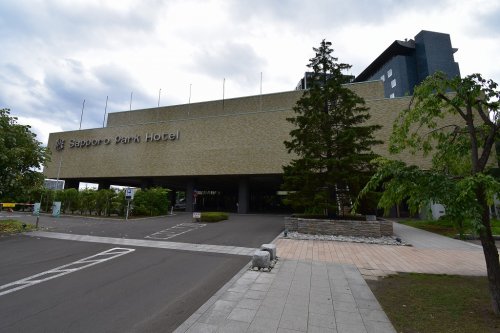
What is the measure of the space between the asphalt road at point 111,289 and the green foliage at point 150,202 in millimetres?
16614

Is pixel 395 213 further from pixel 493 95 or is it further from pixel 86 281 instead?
pixel 86 281

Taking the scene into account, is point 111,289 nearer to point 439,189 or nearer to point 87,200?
point 439,189

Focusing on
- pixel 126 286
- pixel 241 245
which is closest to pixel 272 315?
pixel 126 286

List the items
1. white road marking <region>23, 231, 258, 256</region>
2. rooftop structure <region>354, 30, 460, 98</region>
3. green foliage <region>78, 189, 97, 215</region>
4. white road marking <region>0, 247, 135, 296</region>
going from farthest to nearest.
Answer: rooftop structure <region>354, 30, 460, 98</region>
green foliage <region>78, 189, 97, 215</region>
white road marking <region>23, 231, 258, 256</region>
white road marking <region>0, 247, 135, 296</region>

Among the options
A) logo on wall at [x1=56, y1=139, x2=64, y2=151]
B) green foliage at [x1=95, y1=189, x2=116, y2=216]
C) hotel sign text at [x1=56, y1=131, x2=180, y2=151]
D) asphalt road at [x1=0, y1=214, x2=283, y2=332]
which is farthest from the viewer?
logo on wall at [x1=56, y1=139, x2=64, y2=151]

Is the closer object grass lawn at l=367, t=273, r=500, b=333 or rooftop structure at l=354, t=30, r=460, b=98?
grass lawn at l=367, t=273, r=500, b=333

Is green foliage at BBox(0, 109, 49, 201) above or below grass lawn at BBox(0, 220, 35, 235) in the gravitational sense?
above

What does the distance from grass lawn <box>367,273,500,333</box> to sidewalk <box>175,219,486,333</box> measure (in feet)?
1.19

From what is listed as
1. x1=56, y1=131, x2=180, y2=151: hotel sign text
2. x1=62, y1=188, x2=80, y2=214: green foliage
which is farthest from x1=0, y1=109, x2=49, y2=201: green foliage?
x1=56, y1=131, x2=180, y2=151: hotel sign text

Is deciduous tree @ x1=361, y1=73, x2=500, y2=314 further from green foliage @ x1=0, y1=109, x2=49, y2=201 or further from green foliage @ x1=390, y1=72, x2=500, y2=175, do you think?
green foliage @ x1=0, y1=109, x2=49, y2=201

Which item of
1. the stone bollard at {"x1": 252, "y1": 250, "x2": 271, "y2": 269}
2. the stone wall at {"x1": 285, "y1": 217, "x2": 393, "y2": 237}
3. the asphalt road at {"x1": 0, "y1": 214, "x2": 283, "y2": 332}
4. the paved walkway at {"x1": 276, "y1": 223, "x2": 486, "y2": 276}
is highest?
the stone wall at {"x1": 285, "y1": 217, "x2": 393, "y2": 237}

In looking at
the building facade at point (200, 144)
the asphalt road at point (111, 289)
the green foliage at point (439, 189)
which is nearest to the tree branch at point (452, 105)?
the green foliage at point (439, 189)

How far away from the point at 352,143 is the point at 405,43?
4872 centimetres

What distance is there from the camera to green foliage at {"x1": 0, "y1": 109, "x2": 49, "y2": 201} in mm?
15305
